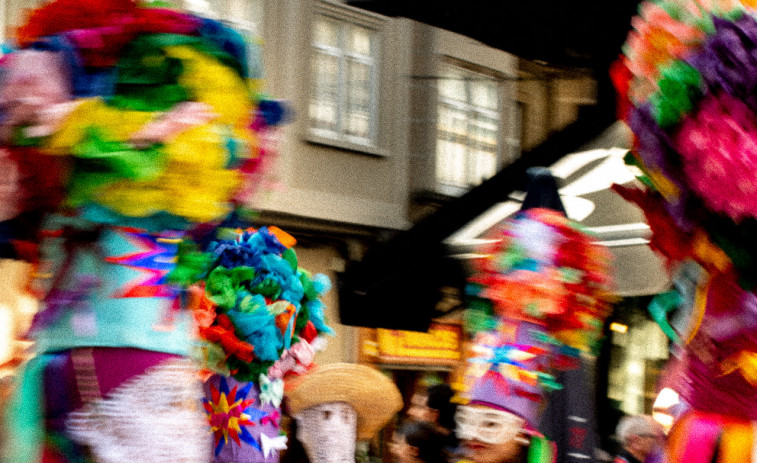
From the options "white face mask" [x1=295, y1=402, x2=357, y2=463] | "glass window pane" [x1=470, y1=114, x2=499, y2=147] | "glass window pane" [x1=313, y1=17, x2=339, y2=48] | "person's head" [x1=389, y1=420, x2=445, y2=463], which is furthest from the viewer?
"glass window pane" [x1=470, y1=114, x2=499, y2=147]

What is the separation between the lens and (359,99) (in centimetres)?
1228

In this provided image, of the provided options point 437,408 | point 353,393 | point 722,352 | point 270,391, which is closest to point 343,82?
point 353,393

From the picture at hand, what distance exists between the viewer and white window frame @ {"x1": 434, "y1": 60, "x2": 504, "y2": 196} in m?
12.9

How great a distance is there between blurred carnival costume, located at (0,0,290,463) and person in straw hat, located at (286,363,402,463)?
326 cm

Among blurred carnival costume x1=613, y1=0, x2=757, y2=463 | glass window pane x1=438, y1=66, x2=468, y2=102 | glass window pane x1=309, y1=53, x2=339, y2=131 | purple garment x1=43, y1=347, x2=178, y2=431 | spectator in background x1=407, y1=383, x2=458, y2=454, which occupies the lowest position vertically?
spectator in background x1=407, y1=383, x2=458, y2=454

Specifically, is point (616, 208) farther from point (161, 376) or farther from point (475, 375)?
Answer: point (161, 376)

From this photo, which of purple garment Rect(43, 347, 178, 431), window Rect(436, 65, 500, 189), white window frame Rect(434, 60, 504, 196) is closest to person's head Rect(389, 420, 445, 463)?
purple garment Rect(43, 347, 178, 431)

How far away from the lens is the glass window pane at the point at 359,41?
12211 mm

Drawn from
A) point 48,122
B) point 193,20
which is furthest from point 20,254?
point 193,20

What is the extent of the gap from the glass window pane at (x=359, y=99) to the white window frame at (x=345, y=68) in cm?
3

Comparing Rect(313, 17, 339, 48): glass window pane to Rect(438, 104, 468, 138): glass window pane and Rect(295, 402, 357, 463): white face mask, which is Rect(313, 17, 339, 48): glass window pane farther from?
Rect(295, 402, 357, 463): white face mask

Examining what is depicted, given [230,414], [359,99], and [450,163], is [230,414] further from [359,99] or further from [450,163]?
[450,163]

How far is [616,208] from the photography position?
29.6 feet

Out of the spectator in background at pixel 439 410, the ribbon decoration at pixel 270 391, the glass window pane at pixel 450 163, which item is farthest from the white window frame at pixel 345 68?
the spectator in background at pixel 439 410
